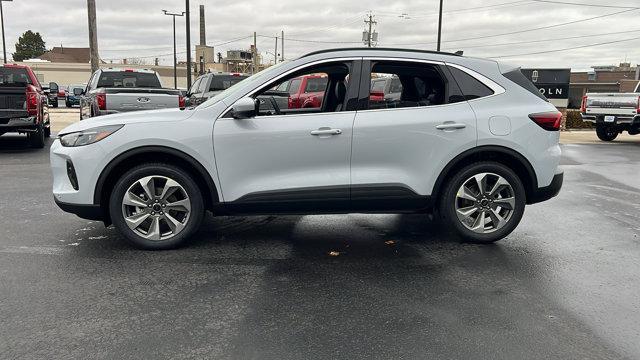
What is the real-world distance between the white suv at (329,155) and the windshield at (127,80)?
9108 millimetres

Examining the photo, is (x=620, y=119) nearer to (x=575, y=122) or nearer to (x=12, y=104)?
(x=575, y=122)

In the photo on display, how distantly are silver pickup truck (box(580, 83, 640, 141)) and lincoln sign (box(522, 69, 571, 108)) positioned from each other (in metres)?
2.37

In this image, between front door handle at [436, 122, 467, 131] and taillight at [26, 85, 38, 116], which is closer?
front door handle at [436, 122, 467, 131]

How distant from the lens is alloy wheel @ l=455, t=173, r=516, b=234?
16.5 ft

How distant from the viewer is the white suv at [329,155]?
4633mm

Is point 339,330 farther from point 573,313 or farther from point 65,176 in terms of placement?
point 65,176

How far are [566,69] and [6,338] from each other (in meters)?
19.7

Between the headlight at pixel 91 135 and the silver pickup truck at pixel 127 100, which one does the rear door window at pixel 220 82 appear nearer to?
the silver pickup truck at pixel 127 100

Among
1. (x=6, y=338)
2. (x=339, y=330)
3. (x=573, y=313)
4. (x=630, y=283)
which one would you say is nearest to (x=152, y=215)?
(x=6, y=338)

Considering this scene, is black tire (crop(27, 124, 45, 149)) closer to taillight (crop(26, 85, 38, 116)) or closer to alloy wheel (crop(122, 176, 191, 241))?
taillight (crop(26, 85, 38, 116))

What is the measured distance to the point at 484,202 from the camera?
5.09 m

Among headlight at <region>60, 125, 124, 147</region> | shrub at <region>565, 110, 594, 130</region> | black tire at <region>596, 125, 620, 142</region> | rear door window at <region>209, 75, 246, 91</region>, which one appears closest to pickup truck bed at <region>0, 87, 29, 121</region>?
rear door window at <region>209, 75, 246, 91</region>

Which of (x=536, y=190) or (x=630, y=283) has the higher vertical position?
(x=536, y=190)

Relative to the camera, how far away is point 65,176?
4.72 metres
